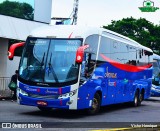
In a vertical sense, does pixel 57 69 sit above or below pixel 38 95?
above

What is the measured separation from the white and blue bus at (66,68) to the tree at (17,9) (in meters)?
10.7

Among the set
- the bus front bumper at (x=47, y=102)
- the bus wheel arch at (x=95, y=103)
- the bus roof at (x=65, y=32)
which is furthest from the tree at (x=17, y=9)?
the bus front bumper at (x=47, y=102)

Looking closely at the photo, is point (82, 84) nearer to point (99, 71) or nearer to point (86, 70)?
point (86, 70)

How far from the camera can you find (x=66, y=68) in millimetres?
15172

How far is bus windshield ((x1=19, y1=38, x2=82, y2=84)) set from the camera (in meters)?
15.1

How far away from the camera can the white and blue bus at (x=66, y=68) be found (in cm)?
1504

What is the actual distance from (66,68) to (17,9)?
1395cm

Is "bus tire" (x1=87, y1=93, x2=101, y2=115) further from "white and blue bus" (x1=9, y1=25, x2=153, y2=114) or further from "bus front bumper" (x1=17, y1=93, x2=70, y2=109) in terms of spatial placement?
"bus front bumper" (x1=17, y1=93, x2=70, y2=109)

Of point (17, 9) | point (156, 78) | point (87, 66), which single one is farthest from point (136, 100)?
point (17, 9)

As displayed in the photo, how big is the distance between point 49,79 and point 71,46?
1457 mm

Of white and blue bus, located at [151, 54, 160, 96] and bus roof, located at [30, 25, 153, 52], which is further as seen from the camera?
white and blue bus, located at [151, 54, 160, 96]

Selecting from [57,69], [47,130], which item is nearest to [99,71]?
[57,69]

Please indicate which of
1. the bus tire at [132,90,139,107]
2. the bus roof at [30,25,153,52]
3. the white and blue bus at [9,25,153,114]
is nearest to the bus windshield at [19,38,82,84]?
the white and blue bus at [9,25,153,114]

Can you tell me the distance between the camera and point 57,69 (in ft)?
49.9
